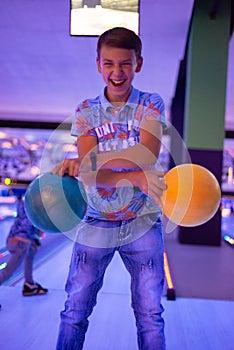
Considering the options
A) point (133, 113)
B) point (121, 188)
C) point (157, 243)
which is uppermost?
point (133, 113)

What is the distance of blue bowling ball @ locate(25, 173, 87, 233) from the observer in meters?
1.24

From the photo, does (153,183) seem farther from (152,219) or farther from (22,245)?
(22,245)

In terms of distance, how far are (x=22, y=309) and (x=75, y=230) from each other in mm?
1342

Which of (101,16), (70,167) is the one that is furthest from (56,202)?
(101,16)

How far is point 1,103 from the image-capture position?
38.0 feet

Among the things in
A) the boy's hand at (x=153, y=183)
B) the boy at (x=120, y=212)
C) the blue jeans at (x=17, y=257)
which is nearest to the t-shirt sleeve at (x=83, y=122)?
the boy at (x=120, y=212)

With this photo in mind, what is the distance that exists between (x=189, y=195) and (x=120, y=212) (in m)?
0.24

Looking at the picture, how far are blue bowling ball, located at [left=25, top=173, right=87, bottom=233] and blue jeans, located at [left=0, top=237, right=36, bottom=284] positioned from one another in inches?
65.8

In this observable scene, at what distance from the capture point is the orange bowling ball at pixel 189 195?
1.20 m

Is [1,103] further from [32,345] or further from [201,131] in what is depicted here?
[32,345]

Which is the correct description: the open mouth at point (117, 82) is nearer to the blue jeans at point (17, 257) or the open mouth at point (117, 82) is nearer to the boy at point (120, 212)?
the boy at point (120, 212)

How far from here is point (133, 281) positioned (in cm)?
136

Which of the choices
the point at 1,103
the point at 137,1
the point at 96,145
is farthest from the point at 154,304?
the point at 1,103

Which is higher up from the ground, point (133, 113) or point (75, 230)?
point (133, 113)
